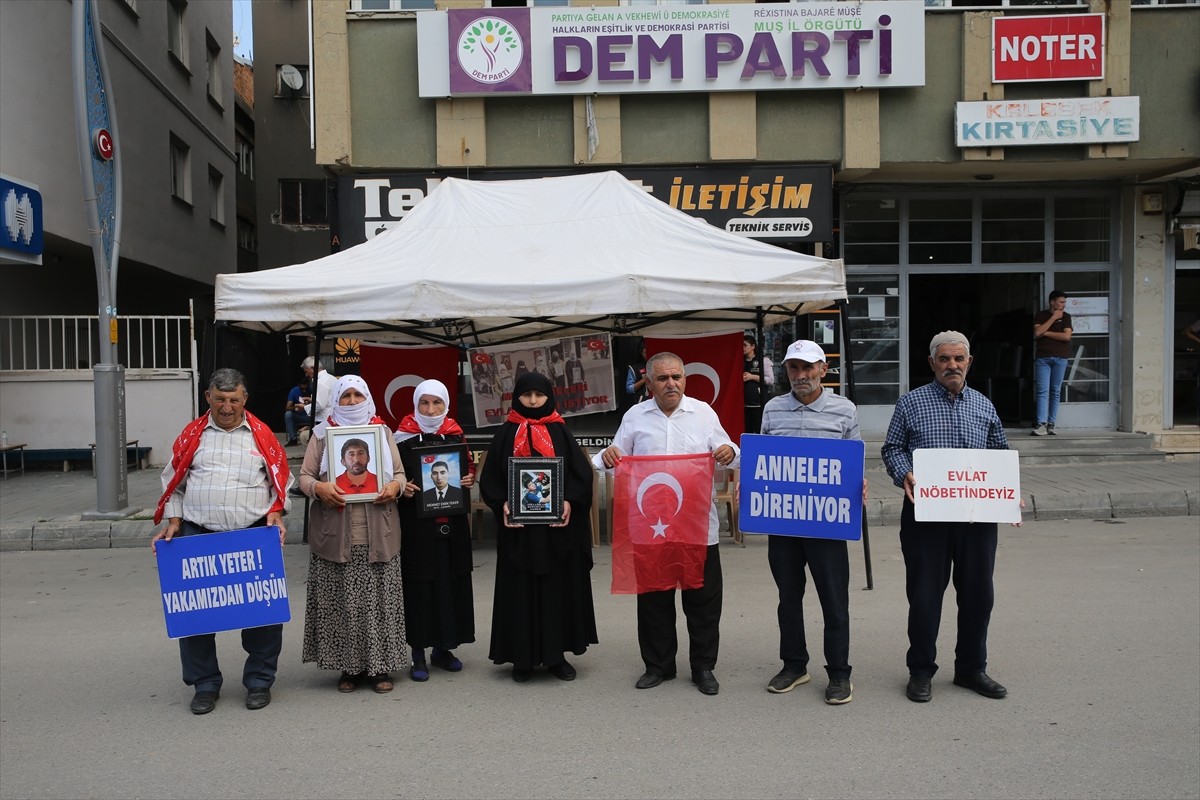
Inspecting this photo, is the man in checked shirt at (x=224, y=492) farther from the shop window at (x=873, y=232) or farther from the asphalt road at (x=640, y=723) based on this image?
the shop window at (x=873, y=232)

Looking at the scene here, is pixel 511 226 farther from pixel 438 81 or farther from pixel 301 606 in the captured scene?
pixel 438 81

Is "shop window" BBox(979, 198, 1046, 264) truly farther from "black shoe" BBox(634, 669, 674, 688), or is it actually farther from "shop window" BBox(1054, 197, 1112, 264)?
"black shoe" BBox(634, 669, 674, 688)

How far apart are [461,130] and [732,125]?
3548 millimetres

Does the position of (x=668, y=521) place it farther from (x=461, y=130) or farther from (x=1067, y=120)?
(x=1067, y=120)

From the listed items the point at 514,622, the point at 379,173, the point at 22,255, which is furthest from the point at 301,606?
the point at 22,255

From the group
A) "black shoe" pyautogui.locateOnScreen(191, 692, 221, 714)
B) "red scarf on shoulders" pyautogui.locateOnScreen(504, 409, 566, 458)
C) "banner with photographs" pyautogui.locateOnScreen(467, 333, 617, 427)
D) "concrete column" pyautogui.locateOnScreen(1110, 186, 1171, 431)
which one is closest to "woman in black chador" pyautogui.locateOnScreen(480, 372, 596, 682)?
"red scarf on shoulders" pyautogui.locateOnScreen(504, 409, 566, 458)

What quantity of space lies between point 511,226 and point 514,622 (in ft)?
14.0

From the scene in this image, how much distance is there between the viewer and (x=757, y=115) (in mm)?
12664

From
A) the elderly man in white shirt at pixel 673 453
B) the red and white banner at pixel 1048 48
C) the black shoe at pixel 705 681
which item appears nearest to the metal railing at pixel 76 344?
the elderly man in white shirt at pixel 673 453

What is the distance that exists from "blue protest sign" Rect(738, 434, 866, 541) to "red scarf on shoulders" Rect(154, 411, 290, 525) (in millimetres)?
2384

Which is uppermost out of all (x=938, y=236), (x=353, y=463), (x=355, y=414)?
(x=938, y=236)

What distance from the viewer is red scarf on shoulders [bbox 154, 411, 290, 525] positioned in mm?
4777

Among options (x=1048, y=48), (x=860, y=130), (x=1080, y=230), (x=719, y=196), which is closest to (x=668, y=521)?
(x=719, y=196)

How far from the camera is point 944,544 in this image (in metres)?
4.77
